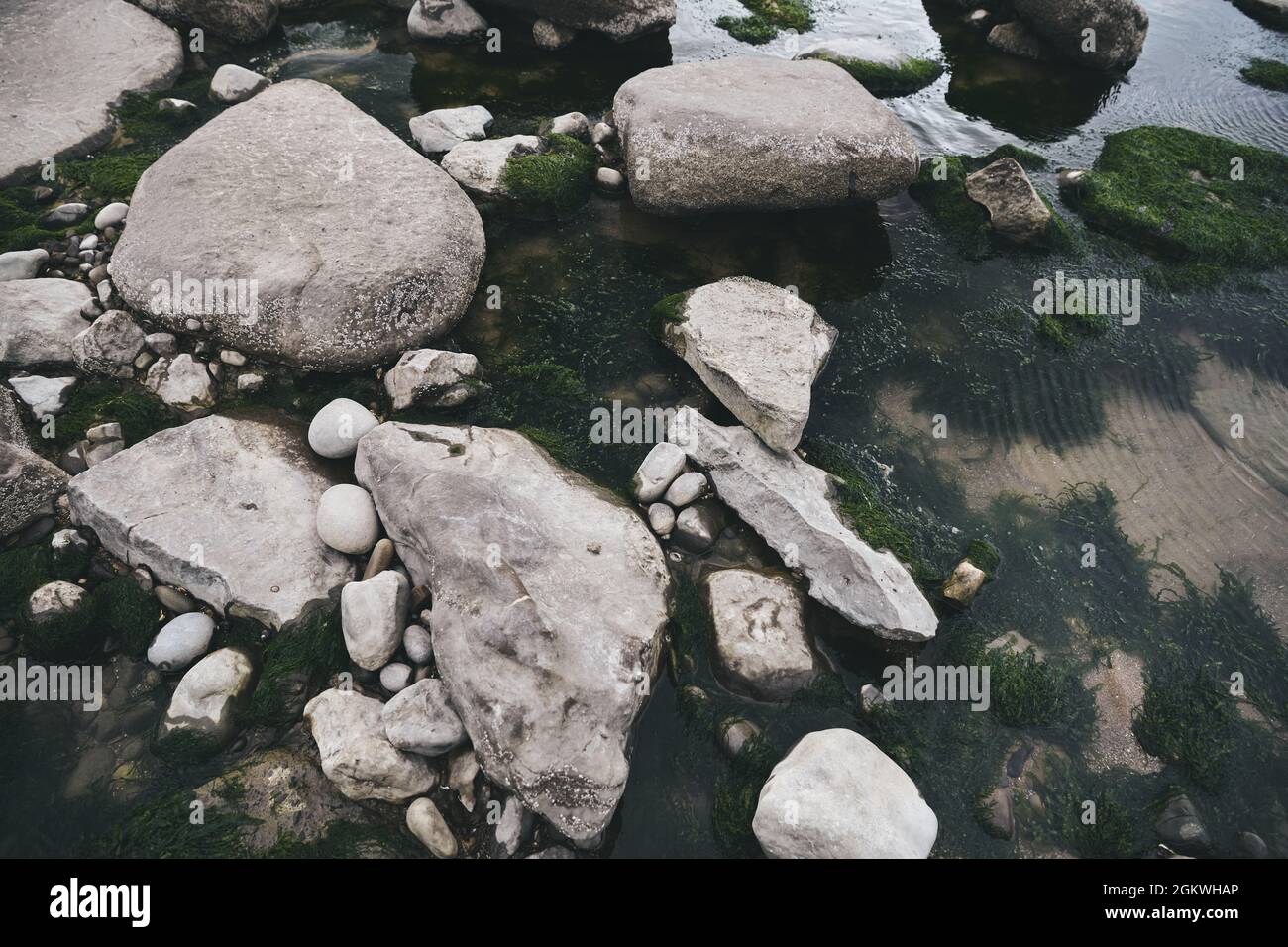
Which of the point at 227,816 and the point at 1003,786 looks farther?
the point at 1003,786

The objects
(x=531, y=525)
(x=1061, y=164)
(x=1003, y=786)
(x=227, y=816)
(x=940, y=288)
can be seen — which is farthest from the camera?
(x=1061, y=164)

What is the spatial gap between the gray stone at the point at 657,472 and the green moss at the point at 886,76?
31.7 ft

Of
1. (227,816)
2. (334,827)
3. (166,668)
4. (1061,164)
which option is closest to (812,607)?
(334,827)

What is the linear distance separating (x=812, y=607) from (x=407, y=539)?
369cm

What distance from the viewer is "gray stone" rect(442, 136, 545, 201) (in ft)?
32.8

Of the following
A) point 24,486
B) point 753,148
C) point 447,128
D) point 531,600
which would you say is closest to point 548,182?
point 447,128

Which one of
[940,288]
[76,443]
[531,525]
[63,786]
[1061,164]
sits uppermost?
[1061,164]

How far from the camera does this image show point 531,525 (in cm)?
634

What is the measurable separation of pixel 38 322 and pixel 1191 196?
15301 millimetres

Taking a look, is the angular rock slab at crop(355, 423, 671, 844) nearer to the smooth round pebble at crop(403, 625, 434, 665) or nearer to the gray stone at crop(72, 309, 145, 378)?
the smooth round pebble at crop(403, 625, 434, 665)

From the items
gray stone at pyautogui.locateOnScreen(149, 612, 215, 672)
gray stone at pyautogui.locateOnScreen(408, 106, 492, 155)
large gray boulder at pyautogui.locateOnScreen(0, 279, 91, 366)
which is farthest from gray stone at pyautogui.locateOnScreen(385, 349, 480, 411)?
gray stone at pyautogui.locateOnScreen(408, 106, 492, 155)

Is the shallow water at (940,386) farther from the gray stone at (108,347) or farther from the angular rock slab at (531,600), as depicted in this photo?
the gray stone at (108,347)

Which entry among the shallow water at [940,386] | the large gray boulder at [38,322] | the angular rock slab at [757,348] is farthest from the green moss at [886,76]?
the large gray boulder at [38,322]
